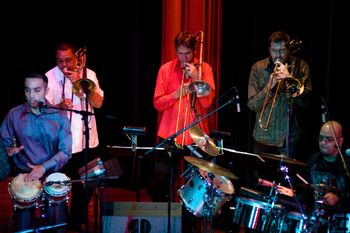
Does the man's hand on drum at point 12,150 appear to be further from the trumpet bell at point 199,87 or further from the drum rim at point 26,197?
the trumpet bell at point 199,87

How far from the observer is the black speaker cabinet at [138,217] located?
18.2 feet

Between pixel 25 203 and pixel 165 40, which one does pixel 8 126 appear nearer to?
pixel 25 203

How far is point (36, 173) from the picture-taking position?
5246 mm

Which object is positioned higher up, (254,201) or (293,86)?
(293,86)

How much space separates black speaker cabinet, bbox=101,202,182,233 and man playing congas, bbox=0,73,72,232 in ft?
1.26

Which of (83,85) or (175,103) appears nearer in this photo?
(83,85)

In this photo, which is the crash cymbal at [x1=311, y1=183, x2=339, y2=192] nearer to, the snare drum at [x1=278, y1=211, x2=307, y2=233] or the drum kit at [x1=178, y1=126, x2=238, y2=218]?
the snare drum at [x1=278, y1=211, x2=307, y2=233]

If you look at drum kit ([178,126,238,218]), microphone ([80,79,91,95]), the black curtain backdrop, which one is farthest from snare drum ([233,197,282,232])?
the black curtain backdrop

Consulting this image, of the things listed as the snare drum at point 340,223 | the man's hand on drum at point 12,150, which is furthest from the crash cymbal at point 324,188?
the man's hand on drum at point 12,150

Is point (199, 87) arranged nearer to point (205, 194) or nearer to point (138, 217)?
point (205, 194)

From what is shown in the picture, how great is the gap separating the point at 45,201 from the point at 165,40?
9.23ft

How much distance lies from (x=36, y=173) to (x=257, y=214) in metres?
1.82

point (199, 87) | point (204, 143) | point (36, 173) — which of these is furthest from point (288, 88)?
point (36, 173)

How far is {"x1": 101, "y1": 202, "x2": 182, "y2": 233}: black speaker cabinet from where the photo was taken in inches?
219
